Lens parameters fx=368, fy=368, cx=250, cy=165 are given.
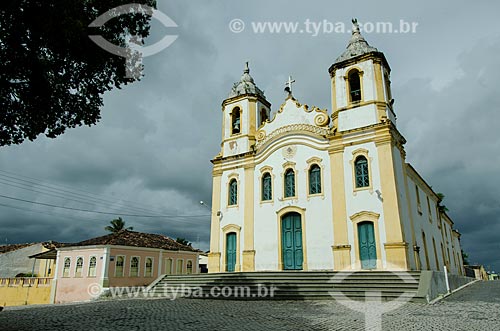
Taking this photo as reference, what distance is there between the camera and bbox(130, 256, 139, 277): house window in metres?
25.2

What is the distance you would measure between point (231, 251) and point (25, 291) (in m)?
17.3

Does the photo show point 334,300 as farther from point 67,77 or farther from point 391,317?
point 67,77

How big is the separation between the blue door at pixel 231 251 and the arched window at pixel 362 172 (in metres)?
7.09

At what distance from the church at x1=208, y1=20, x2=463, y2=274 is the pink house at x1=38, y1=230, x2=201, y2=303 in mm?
8317

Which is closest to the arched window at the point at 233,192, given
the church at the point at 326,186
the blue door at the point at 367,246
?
the church at the point at 326,186

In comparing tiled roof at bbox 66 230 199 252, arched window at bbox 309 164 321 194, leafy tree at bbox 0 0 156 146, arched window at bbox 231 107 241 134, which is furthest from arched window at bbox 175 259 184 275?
leafy tree at bbox 0 0 156 146

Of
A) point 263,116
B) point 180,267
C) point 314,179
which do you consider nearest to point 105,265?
point 180,267

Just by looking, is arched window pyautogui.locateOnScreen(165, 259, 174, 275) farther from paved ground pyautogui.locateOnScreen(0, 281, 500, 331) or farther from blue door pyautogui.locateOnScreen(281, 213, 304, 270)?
paved ground pyautogui.locateOnScreen(0, 281, 500, 331)

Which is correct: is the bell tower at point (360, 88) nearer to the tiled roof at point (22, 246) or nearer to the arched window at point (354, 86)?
the arched window at point (354, 86)

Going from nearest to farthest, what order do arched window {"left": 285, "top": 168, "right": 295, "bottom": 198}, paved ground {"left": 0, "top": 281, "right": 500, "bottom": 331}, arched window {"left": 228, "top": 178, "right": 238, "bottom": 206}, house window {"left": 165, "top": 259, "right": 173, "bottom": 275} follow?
1. paved ground {"left": 0, "top": 281, "right": 500, "bottom": 331}
2. arched window {"left": 285, "top": 168, "right": 295, "bottom": 198}
3. arched window {"left": 228, "top": 178, "right": 238, "bottom": 206}
4. house window {"left": 165, "top": 259, "right": 173, "bottom": 275}

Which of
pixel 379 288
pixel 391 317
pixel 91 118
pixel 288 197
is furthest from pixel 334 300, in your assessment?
pixel 91 118

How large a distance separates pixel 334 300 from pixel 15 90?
10.9 metres

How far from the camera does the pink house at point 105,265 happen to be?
23.6 metres

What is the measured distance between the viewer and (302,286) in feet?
43.8
